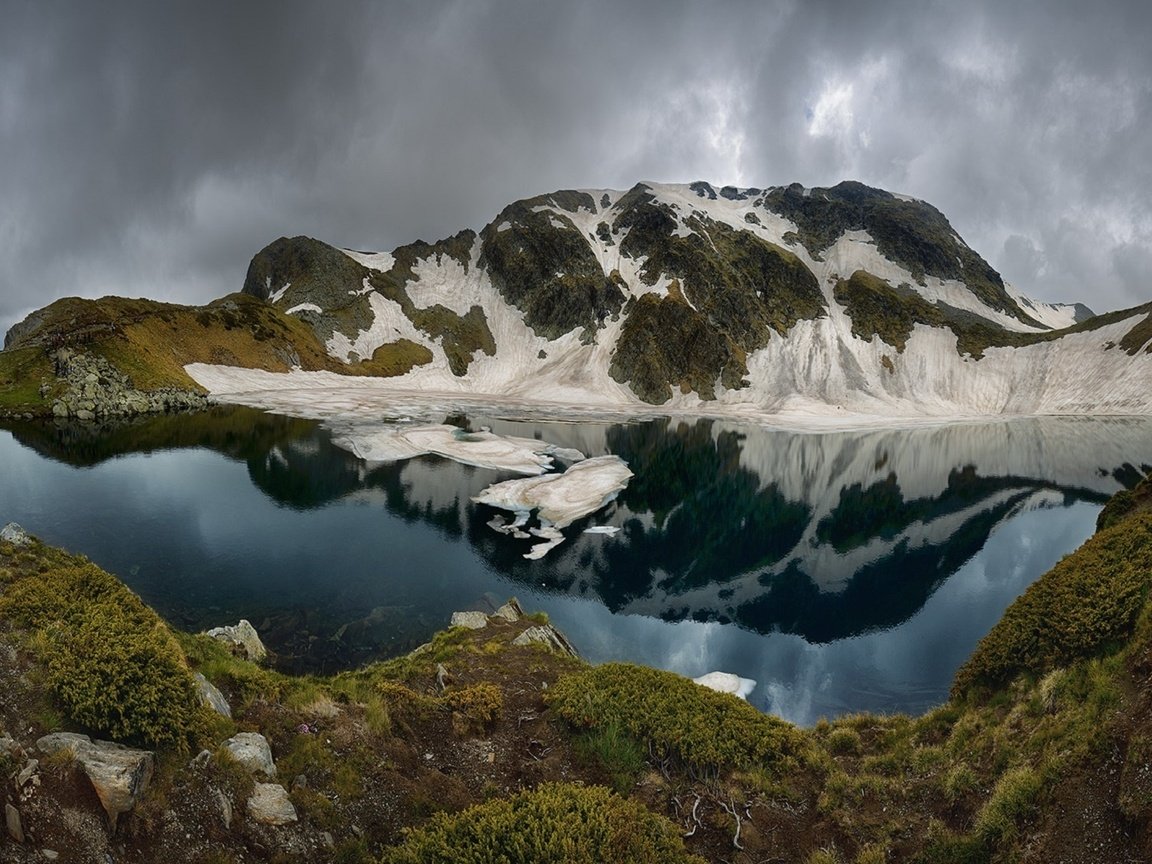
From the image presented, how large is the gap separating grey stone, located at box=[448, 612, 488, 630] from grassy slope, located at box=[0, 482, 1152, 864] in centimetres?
802

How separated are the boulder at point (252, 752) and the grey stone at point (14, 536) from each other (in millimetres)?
10718

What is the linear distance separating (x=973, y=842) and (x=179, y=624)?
32.0 metres

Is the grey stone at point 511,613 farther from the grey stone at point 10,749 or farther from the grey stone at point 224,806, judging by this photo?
the grey stone at point 10,749

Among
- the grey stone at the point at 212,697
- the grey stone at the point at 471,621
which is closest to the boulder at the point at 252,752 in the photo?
the grey stone at the point at 212,697

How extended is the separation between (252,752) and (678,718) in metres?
10.5

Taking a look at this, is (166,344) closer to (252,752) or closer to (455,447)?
(455,447)

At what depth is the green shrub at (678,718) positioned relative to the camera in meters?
14.5

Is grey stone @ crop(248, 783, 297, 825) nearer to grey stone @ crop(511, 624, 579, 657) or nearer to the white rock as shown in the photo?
grey stone @ crop(511, 624, 579, 657)

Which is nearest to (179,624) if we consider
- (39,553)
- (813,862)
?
(39,553)

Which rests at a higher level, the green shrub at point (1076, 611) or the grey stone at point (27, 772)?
the green shrub at point (1076, 611)

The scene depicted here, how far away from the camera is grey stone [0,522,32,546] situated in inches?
Answer: 631

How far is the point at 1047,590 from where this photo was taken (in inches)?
595

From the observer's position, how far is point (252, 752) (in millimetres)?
11156

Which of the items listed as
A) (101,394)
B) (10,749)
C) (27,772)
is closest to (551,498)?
(10,749)
